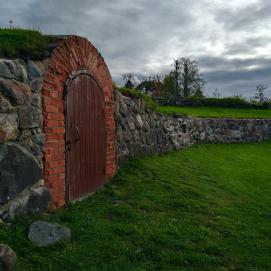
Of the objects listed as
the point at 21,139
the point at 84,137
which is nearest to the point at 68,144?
the point at 84,137

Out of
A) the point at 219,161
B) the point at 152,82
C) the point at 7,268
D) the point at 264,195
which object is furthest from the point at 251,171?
the point at 152,82

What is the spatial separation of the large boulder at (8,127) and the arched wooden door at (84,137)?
3.71 feet

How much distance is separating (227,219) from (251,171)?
486 centimetres

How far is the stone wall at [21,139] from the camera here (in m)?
4.44

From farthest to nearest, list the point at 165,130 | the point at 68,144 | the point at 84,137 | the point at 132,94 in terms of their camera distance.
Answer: the point at 165,130 → the point at 132,94 → the point at 84,137 → the point at 68,144

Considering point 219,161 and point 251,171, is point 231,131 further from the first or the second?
point 251,171

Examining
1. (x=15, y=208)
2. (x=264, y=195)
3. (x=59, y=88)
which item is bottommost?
(x=264, y=195)

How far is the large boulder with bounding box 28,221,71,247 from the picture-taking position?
4.34m

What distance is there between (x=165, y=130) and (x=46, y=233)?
26.0 feet

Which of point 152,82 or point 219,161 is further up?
point 152,82

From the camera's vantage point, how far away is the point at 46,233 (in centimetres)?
448

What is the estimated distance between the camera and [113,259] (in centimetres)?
420

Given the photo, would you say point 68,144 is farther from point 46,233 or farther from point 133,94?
point 133,94

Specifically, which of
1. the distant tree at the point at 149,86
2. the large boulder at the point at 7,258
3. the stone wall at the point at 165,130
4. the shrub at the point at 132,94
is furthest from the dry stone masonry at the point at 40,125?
the distant tree at the point at 149,86
